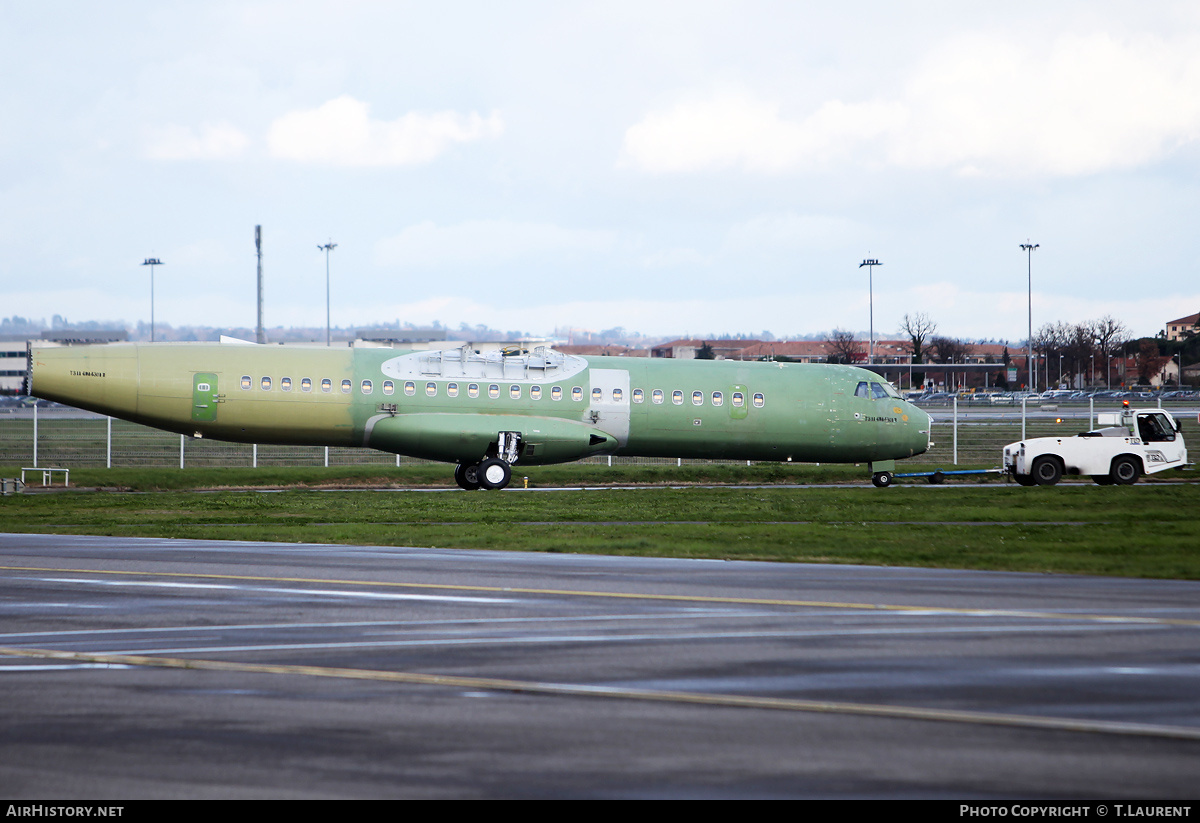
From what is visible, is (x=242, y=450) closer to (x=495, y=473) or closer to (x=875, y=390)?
(x=495, y=473)

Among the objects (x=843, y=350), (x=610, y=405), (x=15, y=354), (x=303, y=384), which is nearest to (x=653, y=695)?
(x=610, y=405)

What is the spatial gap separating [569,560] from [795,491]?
1606 centimetres

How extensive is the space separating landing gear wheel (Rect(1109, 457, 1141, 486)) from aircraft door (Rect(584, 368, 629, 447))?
14244 mm

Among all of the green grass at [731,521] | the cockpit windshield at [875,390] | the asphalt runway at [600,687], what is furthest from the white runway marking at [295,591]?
the cockpit windshield at [875,390]

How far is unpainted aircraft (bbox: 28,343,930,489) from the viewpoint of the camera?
3097 centimetres

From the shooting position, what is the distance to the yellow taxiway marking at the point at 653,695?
746 centimetres

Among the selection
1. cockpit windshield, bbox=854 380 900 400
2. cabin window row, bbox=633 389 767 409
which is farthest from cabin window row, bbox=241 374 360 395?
cockpit windshield, bbox=854 380 900 400

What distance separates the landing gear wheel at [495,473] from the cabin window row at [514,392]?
185 cm

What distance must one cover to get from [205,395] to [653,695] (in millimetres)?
25230

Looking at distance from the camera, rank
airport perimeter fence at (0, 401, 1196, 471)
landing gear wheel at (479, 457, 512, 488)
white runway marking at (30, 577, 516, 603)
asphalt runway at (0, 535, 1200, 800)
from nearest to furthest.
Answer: asphalt runway at (0, 535, 1200, 800)
white runway marking at (30, 577, 516, 603)
landing gear wheel at (479, 457, 512, 488)
airport perimeter fence at (0, 401, 1196, 471)

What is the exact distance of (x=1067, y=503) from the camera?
26.7m

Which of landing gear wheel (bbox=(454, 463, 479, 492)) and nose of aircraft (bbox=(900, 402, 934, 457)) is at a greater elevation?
nose of aircraft (bbox=(900, 402, 934, 457))

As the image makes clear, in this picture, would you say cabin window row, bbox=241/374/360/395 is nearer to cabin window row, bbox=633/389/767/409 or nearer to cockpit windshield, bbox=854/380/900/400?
cabin window row, bbox=633/389/767/409

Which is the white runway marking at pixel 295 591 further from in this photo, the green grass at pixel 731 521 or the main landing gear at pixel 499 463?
the main landing gear at pixel 499 463
